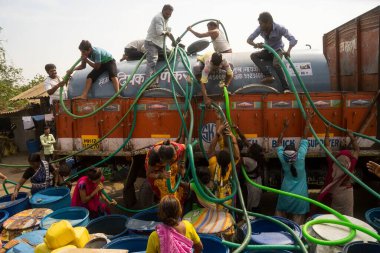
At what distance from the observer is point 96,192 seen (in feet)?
14.0

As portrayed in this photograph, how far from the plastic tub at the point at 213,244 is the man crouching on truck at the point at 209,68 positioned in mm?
2072

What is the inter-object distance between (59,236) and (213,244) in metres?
1.37

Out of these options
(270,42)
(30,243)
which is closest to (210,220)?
(30,243)

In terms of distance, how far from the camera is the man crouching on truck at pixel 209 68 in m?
4.71

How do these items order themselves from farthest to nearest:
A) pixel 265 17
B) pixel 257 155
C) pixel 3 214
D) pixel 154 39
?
pixel 154 39 < pixel 265 17 < pixel 257 155 < pixel 3 214

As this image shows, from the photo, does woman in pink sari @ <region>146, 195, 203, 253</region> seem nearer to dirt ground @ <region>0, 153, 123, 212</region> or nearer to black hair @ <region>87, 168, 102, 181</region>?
black hair @ <region>87, 168, 102, 181</region>

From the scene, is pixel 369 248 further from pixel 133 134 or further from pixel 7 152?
pixel 7 152

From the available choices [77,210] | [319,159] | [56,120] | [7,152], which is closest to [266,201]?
[319,159]

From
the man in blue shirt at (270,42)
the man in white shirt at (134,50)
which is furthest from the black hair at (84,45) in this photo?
the man in blue shirt at (270,42)

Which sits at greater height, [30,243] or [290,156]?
[290,156]

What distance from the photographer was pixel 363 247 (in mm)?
2734

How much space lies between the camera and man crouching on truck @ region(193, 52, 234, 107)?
4715 millimetres

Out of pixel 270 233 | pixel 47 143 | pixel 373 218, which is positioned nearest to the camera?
pixel 270 233

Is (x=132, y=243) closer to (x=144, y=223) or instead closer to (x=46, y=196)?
(x=144, y=223)
